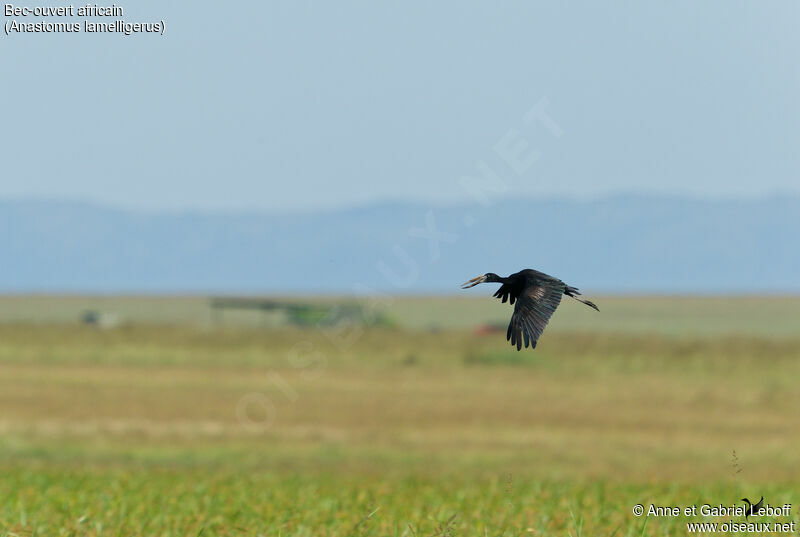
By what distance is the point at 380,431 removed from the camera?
30938mm

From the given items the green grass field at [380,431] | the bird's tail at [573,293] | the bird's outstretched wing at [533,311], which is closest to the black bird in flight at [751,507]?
the green grass field at [380,431]

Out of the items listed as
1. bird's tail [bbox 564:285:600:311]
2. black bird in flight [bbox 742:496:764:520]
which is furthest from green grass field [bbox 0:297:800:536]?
bird's tail [bbox 564:285:600:311]

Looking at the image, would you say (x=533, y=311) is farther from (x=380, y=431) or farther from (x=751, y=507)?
(x=380, y=431)

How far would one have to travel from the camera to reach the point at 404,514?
31.6ft

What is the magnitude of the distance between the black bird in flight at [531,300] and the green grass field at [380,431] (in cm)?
126

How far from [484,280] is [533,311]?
0.22m

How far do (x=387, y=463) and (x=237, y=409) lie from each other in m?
11.6

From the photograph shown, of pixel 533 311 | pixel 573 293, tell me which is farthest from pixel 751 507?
pixel 533 311

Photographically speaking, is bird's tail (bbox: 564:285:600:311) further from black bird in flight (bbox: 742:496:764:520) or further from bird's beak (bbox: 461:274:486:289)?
black bird in flight (bbox: 742:496:764:520)

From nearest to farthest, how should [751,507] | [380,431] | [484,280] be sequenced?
[484,280]
[751,507]
[380,431]

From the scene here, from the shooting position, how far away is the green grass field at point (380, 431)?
962cm

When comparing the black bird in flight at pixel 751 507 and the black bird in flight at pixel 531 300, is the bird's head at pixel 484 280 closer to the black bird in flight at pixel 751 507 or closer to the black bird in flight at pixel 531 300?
the black bird in flight at pixel 531 300

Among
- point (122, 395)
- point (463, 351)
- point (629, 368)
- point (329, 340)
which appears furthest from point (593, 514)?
point (329, 340)

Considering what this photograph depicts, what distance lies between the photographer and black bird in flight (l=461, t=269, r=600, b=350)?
11.7 ft
